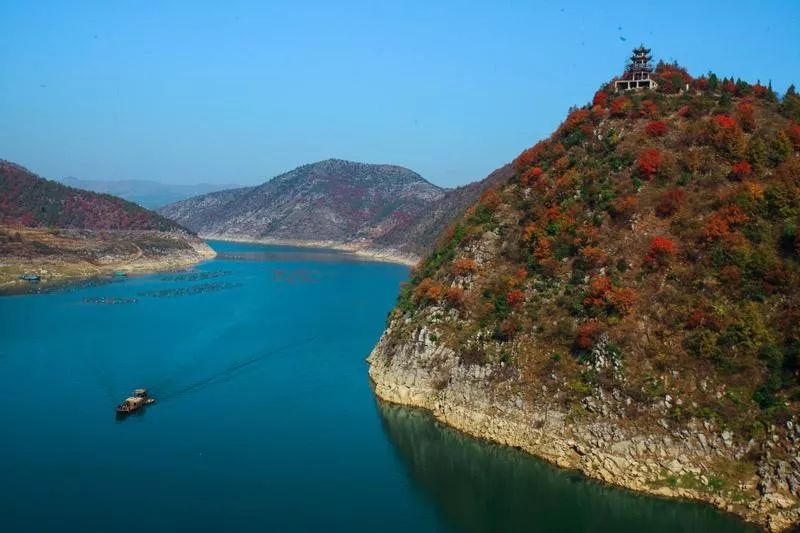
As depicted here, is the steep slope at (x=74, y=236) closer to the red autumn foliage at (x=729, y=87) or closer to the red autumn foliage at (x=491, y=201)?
the red autumn foliage at (x=491, y=201)

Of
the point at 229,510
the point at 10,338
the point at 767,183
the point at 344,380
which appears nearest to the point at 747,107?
the point at 767,183

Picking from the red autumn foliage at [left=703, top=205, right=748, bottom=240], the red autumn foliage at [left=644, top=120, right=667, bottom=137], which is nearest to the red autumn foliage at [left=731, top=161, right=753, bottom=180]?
the red autumn foliage at [left=703, top=205, right=748, bottom=240]

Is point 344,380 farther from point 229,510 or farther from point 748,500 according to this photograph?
point 748,500

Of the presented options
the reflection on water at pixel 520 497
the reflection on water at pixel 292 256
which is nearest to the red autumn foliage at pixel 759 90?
the reflection on water at pixel 520 497

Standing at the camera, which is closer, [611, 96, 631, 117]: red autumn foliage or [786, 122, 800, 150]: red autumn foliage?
[786, 122, 800, 150]: red autumn foliage

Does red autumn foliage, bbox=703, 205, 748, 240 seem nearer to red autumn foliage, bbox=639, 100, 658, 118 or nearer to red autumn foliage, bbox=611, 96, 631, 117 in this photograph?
red autumn foliage, bbox=639, 100, 658, 118

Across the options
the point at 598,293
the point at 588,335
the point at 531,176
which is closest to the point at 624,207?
the point at 598,293

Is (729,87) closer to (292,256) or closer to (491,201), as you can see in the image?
(491,201)
